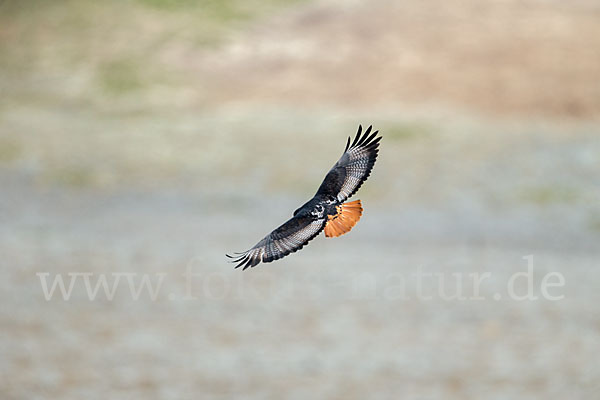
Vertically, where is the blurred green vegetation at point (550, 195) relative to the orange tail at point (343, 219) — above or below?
above

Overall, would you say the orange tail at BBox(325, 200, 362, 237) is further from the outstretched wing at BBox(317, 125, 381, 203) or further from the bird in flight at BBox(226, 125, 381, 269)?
the outstretched wing at BBox(317, 125, 381, 203)

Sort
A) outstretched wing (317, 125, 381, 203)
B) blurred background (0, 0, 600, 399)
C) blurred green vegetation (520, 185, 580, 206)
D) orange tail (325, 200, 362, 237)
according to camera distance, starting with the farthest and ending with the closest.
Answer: blurred green vegetation (520, 185, 580, 206)
blurred background (0, 0, 600, 399)
outstretched wing (317, 125, 381, 203)
orange tail (325, 200, 362, 237)

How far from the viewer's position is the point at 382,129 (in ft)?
87.5

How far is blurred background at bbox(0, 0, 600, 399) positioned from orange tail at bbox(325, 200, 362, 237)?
9944 millimetres

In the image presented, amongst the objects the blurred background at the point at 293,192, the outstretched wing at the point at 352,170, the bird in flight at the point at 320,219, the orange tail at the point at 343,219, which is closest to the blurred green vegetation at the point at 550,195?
the blurred background at the point at 293,192

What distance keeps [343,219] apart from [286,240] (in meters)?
0.29

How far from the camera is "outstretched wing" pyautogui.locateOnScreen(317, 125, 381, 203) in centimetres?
472

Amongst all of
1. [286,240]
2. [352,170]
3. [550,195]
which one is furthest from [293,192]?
[286,240]

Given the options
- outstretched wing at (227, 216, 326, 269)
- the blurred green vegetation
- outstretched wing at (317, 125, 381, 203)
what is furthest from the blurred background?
outstretched wing at (227, 216, 326, 269)

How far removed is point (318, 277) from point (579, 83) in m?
14.9

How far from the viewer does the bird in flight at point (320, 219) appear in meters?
4.32

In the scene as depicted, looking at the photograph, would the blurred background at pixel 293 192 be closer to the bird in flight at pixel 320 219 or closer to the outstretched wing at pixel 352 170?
the outstretched wing at pixel 352 170

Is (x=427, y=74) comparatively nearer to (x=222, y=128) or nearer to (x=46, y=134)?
(x=222, y=128)

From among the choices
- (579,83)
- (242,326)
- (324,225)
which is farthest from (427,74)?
(324,225)
